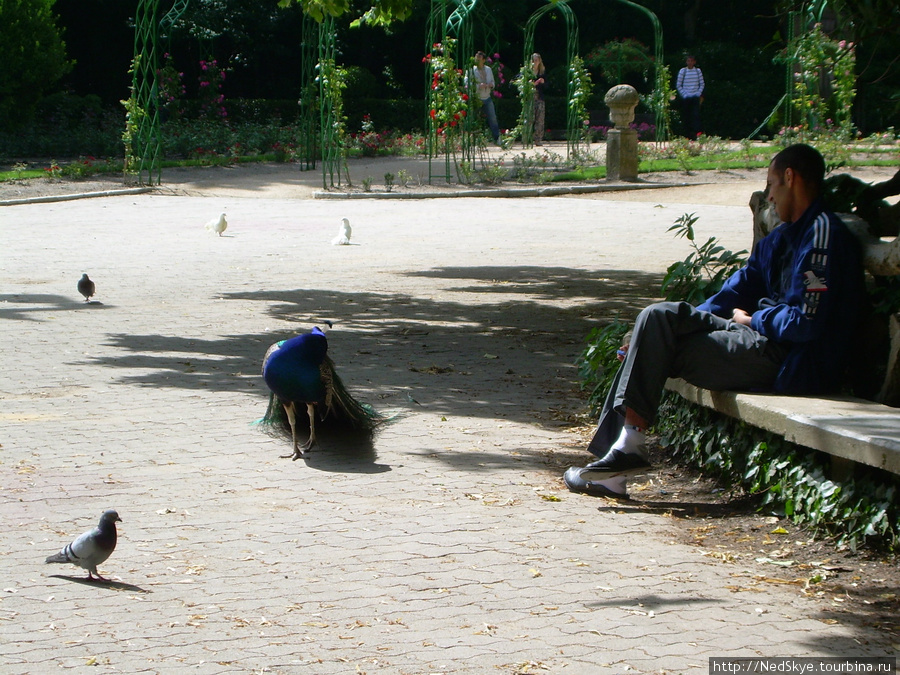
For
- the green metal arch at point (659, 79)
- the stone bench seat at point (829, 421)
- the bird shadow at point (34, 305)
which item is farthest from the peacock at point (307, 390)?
the green metal arch at point (659, 79)

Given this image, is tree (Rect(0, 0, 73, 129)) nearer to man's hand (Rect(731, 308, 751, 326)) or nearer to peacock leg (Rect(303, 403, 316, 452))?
peacock leg (Rect(303, 403, 316, 452))

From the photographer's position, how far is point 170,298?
10.4 m

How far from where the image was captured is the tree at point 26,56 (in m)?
27.0

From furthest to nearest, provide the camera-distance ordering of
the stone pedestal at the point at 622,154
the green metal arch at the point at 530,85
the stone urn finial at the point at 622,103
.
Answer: the green metal arch at the point at 530,85
the stone urn finial at the point at 622,103
the stone pedestal at the point at 622,154

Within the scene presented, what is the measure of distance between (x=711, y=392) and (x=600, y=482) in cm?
64

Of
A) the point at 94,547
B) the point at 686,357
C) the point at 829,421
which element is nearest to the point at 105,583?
the point at 94,547

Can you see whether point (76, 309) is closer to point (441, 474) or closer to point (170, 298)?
point (170, 298)

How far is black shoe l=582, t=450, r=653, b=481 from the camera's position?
4832 millimetres

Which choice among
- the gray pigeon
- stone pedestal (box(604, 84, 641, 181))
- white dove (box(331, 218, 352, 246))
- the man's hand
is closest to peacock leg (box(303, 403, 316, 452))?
the gray pigeon

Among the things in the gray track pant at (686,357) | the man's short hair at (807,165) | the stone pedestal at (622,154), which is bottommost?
the gray track pant at (686,357)

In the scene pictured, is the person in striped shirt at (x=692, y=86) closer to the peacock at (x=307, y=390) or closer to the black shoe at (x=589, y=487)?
the peacock at (x=307, y=390)

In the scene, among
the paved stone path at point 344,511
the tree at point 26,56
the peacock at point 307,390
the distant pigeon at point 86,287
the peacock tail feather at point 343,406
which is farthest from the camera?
the tree at point 26,56

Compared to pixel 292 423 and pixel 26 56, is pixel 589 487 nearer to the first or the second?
pixel 292 423

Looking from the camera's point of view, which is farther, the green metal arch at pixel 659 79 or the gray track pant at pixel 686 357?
the green metal arch at pixel 659 79
